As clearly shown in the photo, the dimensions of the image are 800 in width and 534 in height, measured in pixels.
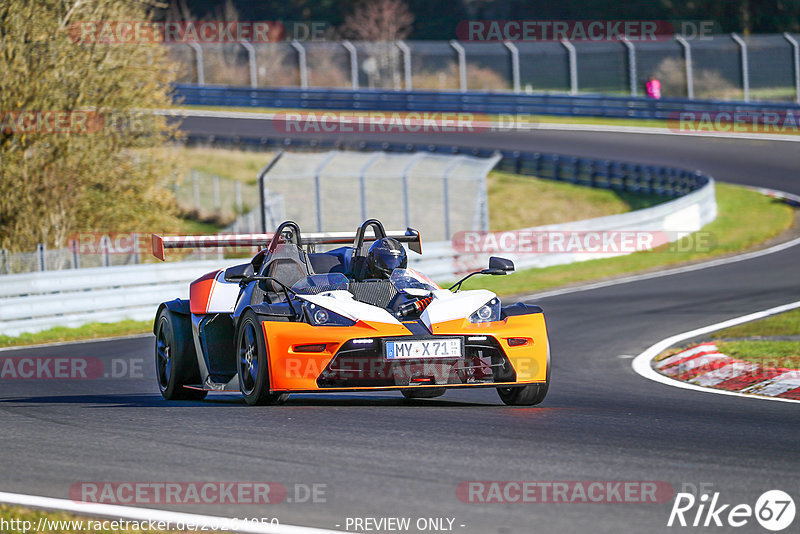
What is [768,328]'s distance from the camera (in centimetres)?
1433

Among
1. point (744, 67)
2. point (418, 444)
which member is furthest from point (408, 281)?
point (744, 67)

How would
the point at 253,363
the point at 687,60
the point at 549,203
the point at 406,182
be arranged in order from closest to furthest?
the point at 253,363
the point at 406,182
the point at 549,203
the point at 687,60

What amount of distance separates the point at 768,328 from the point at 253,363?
7836mm

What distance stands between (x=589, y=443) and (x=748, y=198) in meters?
23.5

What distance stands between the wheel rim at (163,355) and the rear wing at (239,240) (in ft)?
2.16

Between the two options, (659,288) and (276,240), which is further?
(659,288)

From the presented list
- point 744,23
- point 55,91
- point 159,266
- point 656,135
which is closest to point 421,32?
point 744,23

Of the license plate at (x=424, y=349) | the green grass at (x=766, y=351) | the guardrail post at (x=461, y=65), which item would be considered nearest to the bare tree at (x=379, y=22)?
the guardrail post at (x=461, y=65)

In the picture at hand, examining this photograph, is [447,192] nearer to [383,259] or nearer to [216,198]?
[216,198]

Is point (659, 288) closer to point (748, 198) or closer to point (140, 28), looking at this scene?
point (748, 198)

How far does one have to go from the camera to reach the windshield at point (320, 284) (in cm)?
916

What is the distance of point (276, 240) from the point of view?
10.1 meters

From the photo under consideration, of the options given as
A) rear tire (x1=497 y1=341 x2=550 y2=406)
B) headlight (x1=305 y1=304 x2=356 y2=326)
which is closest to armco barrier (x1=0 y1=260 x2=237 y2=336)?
headlight (x1=305 y1=304 x2=356 y2=326)

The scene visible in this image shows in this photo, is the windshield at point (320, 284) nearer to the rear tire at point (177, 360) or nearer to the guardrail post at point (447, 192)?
the rear tire at point (177, 360)
